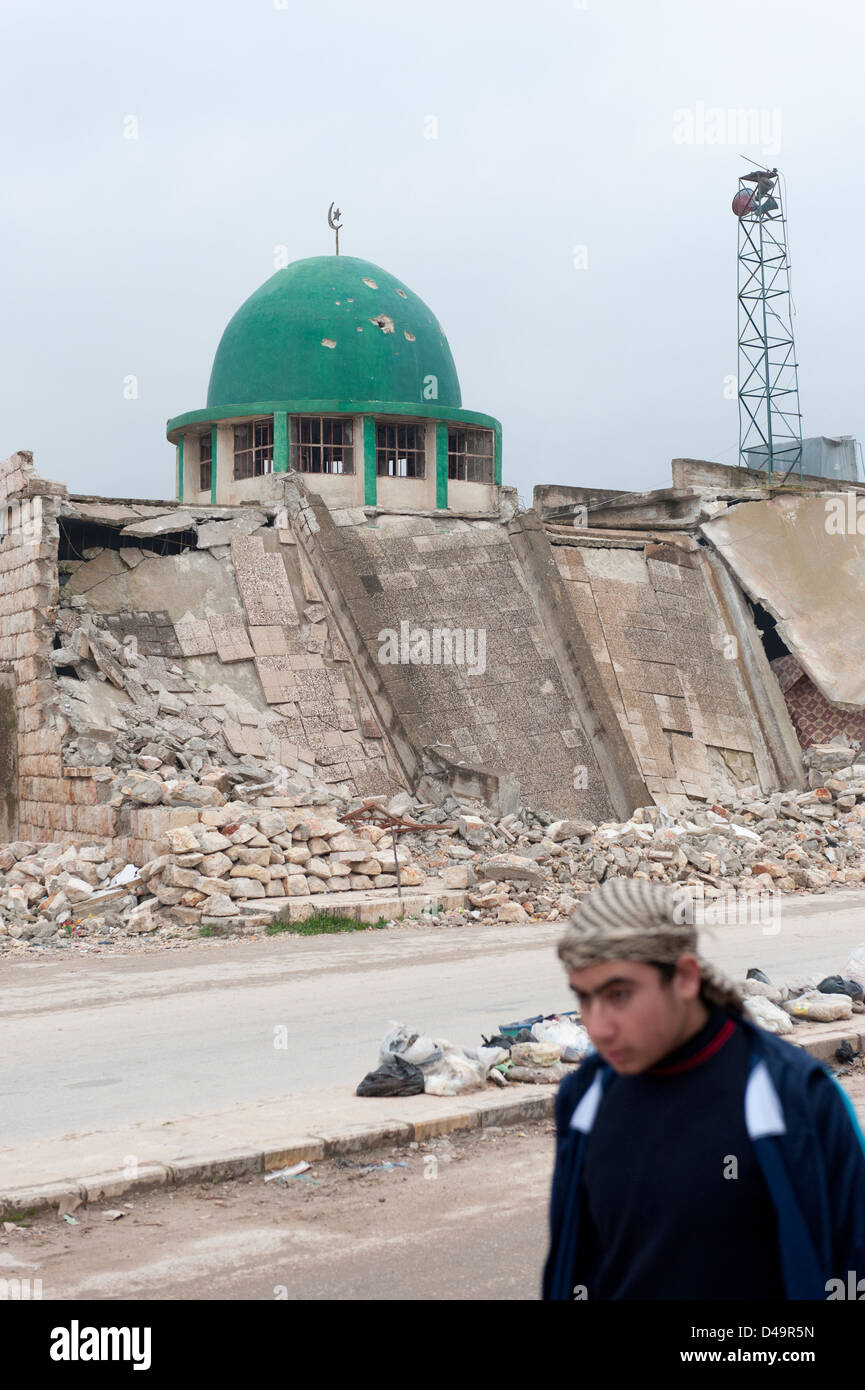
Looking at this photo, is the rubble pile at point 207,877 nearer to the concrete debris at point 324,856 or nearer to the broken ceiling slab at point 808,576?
the concrete debris at point 324,856

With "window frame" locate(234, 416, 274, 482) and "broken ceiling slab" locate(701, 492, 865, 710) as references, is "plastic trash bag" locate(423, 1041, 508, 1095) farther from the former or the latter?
"window frame" locate(234, 416, 274, 482)

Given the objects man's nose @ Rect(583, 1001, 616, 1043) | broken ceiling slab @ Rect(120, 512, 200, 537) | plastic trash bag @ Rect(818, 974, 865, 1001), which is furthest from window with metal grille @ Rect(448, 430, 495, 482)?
man's nose @ Rect(583, 1001, 616, 1043)

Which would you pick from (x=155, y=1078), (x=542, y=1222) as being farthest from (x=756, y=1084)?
(x=155, y=1078)

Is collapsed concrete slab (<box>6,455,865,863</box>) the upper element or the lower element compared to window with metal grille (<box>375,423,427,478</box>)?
lower

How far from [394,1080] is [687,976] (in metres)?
4.86

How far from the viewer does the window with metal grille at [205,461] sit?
23.9m

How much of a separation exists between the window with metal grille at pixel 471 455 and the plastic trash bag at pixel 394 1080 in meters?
17.4

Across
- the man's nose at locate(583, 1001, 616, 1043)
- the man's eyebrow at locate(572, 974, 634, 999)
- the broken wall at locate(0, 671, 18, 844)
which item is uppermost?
the broken wall at locate(0, 671, 18, 844)

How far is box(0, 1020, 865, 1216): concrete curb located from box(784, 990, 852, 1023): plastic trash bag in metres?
2.16

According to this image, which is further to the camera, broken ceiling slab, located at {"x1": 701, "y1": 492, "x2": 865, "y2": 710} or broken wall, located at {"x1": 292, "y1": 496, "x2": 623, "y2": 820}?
broken ceiling slab, located at {"x1": 701, "y1": 492, "x2": 865, "y2": 710}

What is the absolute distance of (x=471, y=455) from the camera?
78.6 ft

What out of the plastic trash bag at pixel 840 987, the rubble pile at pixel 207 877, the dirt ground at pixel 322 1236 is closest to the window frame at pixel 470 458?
the rubble pile at pixel 207 877

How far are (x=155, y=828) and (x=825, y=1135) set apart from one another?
1275cm

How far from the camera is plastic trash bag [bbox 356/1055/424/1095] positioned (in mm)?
6883
